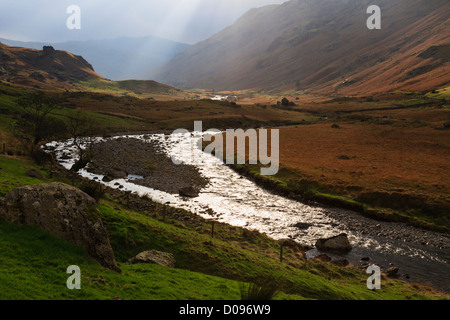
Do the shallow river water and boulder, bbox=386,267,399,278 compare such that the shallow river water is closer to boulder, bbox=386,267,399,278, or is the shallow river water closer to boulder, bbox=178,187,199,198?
boulder, bbox=386,267,399,278

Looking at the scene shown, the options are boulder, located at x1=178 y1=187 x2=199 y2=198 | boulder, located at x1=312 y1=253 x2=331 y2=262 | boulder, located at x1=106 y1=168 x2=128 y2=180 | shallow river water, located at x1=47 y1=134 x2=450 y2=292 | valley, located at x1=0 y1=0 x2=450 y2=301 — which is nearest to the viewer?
valley, located at x1=0 y1=0 x2=450 y2=301

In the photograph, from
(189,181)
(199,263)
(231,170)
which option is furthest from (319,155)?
(199,263)

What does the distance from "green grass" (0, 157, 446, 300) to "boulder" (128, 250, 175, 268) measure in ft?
3.10

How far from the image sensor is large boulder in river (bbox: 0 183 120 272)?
1494 cm

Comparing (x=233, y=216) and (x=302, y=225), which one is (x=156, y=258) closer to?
(x=233, y=216)

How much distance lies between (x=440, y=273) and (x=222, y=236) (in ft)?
71.7

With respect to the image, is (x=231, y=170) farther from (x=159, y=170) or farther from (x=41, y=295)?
(x=41, y=295)

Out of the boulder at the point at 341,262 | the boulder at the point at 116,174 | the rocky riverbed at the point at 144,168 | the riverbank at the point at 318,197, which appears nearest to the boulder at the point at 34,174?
the rocky riverbed at the point at 144,168

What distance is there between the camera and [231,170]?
6488cm

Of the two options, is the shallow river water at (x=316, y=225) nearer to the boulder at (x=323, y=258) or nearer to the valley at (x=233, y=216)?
the valley at (x=233, y=216)

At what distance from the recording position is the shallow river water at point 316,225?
2983 centimetres

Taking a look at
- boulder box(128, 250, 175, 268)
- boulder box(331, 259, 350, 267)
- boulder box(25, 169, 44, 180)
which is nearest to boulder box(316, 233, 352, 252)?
boulder box(331, 259, 350, 267)

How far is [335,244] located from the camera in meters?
32.1

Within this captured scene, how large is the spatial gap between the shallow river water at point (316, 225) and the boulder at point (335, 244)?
0.91 metres
